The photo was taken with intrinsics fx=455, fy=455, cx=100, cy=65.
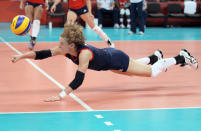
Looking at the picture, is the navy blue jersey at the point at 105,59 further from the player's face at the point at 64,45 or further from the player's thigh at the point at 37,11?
the player's thigh at the point at 37,11

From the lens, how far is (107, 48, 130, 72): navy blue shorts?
21.7 ft

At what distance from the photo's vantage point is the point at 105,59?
21.3 ft

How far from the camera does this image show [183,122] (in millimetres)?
5234

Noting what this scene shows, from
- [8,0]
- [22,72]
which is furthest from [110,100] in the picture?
[8,0]

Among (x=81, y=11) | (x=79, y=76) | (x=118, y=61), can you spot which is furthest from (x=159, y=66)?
(x=81, y=11)

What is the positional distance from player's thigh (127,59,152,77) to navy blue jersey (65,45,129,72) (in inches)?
3.9

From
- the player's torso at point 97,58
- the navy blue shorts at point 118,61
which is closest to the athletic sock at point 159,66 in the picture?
the navy blue shorts at point 118,61

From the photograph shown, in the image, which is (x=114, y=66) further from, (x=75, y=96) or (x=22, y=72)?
(x=22, y=72)

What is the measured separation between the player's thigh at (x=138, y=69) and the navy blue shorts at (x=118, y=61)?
96mm

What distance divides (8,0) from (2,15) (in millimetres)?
847

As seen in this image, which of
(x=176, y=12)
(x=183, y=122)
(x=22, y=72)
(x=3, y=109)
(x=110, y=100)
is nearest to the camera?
(x=183, y=122)

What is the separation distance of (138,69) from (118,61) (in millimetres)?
393

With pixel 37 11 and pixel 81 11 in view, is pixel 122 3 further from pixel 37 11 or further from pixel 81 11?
pixel 81 11

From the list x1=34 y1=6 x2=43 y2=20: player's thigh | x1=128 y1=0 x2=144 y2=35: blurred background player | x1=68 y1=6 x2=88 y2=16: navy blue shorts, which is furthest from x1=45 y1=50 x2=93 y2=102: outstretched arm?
x1=128 y1=0 x2=144 y2=35: blurred background player
